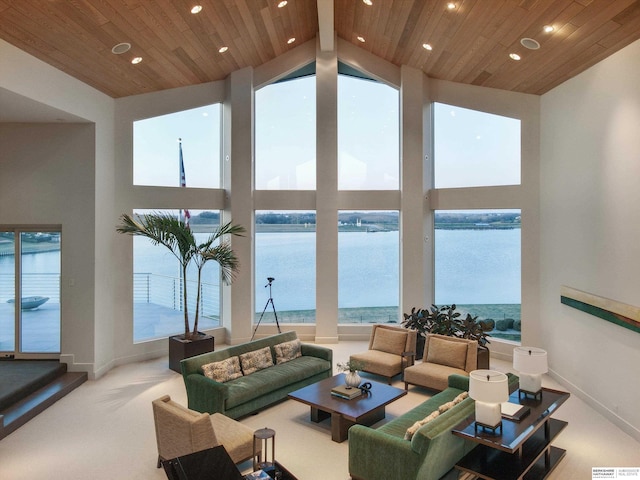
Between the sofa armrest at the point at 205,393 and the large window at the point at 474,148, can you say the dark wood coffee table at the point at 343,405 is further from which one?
the large window at the point at 474,148

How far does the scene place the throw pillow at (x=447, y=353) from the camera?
6680 millimetres

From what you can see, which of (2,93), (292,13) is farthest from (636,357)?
(2,93)

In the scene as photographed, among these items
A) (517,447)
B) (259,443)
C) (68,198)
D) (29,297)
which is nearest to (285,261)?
(68,198)

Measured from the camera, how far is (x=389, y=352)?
7414mm

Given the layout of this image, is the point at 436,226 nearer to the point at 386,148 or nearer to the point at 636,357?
the point at 386,148

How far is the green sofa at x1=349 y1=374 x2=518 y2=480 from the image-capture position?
12.5ft

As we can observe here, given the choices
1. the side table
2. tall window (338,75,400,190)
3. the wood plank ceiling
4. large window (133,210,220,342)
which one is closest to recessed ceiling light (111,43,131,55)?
the wood plank ceiling

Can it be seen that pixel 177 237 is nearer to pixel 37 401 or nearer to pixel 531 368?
pixel 37 401

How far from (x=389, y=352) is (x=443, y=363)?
36.6 inches

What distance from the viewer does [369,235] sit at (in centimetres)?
957

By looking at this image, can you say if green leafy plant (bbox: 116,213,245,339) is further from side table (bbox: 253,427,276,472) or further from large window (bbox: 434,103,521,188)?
large window (bbox: 434,103,521,188)

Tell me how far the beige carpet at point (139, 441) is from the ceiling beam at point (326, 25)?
19.5 feet

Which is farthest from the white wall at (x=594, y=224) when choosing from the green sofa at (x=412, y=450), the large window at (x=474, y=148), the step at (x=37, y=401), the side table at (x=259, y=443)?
the step at (x=37, y=401)

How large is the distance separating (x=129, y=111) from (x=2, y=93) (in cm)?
263
